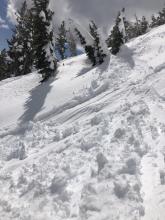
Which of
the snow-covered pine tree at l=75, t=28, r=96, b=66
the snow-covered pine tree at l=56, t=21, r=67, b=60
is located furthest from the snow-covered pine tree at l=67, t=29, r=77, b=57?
the snow-covered pine tree at l=75, t=28, r=96, b=66

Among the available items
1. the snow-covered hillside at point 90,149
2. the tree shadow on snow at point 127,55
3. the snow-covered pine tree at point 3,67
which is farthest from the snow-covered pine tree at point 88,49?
the snow-covered pine tree at point 3,67

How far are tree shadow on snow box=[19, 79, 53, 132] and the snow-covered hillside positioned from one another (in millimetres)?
109

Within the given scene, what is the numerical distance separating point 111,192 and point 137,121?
15.5 ft

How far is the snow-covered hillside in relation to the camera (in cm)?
989

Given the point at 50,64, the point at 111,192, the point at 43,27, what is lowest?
the point at 111,192

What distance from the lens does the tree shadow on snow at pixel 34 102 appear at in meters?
21.7

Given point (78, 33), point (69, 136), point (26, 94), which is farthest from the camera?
point (78, 33)

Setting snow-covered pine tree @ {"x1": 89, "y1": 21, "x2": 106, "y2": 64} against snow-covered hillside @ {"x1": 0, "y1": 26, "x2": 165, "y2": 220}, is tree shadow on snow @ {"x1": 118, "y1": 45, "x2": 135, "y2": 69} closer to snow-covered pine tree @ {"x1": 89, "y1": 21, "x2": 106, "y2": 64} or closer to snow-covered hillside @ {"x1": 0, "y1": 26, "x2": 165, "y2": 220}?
snow-covered hillside @ {"x1": 0, "y1": 26, "x2": 165, "y2": 220}

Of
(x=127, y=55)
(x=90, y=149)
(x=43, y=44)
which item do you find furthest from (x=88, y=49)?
(x=90, y=149)

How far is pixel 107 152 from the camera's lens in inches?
486

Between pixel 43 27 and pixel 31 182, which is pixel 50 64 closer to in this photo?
pixel 43 27

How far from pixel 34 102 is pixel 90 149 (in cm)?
1223

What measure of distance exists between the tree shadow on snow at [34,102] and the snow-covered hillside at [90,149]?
109mm

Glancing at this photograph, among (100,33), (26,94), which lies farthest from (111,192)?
(100,33)
